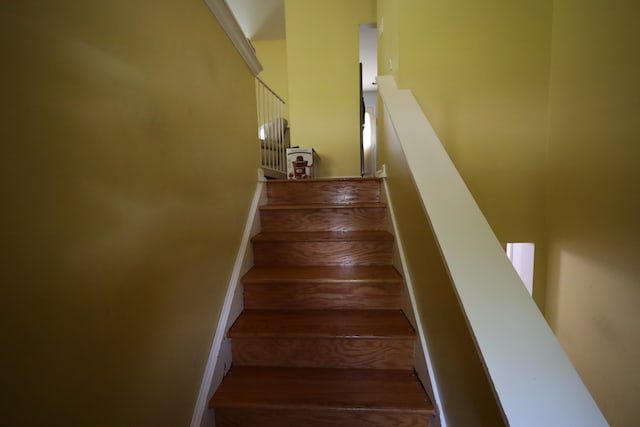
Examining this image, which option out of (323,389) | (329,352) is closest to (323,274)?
(329,352)

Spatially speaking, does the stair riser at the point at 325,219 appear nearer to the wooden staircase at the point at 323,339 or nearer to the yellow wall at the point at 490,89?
the wooden staircase at the point at 323,339

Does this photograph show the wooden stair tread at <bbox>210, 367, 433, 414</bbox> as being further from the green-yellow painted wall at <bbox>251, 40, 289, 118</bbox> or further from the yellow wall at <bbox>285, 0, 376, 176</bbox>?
the green-yellow painted wall at <bbox>251, 40, 289, 118</bbox>

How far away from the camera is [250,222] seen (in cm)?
149

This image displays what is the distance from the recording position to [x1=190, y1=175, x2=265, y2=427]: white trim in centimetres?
90

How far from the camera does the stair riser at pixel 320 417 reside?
0.90m

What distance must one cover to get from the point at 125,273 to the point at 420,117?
46.5 inches

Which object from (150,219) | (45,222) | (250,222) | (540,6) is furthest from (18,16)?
(540,6)

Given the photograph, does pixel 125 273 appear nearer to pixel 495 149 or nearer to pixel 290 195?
pixel 290 195

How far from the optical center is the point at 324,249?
4.74ft

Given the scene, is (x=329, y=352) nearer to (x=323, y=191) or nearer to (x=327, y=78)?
(x=323, y=191)

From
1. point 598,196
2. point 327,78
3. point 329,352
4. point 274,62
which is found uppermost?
point 274,62

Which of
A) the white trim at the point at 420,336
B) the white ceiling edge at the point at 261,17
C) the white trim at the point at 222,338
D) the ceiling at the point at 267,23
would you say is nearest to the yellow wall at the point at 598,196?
the white trim at the point at 420,336

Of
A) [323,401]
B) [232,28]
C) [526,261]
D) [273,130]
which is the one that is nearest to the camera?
[323,401]

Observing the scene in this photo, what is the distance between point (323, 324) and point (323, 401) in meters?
0.29
